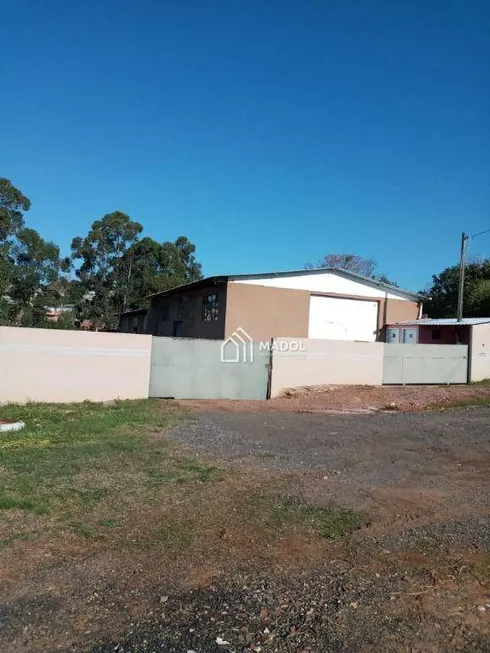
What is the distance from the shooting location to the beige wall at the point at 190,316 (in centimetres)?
2520

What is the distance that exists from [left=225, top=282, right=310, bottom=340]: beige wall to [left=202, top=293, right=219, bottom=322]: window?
5.76ft

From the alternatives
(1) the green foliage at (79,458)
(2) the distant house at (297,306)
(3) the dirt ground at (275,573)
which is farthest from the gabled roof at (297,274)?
(3) the dirt ground at (275,573)

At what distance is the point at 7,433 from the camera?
9.89m

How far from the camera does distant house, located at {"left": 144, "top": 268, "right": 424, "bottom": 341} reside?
24641mm

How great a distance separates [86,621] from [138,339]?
40.6 feet

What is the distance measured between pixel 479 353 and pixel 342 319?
715 centimetres

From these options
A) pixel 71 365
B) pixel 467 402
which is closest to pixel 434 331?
pixel 467 402

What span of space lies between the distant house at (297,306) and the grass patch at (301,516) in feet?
60.8

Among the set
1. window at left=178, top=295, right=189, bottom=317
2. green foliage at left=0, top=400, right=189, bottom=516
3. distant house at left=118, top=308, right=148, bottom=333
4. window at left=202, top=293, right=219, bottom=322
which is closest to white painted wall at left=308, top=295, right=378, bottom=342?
window at left=202, top=293, right=219, bottom=322

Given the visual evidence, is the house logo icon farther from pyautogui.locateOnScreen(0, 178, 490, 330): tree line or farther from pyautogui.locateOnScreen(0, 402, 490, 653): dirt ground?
pyautogui.locateOnScreen(0, 178, 490, 330): tree line

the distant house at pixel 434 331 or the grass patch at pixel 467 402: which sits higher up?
the distant house at pixel 434 331

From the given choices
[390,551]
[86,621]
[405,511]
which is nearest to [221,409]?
[405,511]

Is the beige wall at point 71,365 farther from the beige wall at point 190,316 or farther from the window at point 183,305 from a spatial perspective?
the window at point 183,305

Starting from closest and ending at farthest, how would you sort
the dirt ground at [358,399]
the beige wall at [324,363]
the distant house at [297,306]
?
the dirt ground at [358,399] < the beige wall at [324,363] < the distant house at [297,306]
